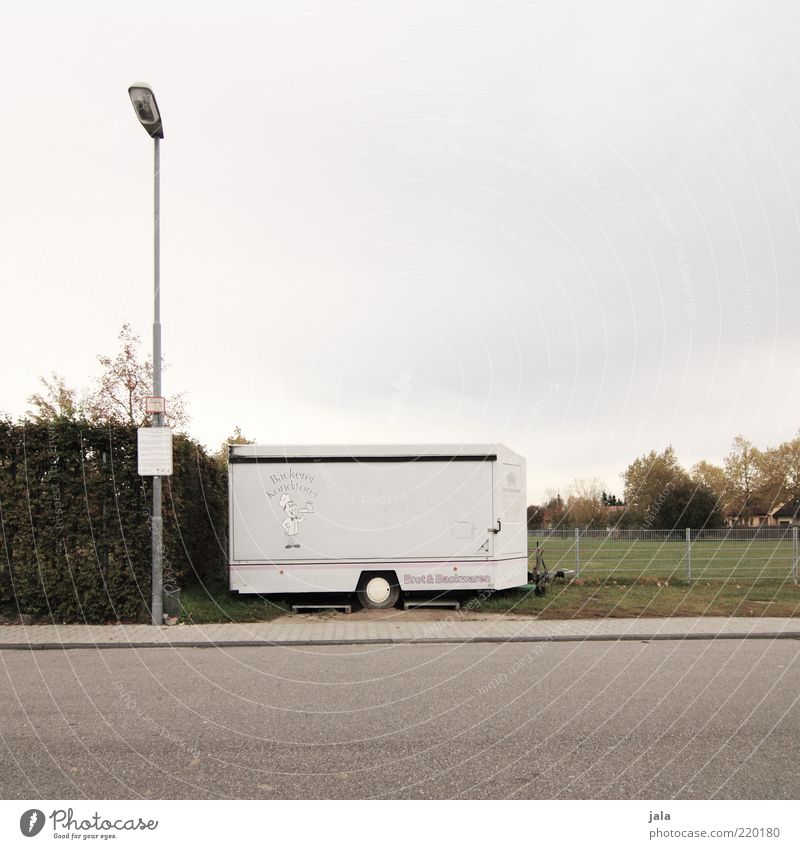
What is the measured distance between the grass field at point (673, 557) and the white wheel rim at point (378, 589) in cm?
593

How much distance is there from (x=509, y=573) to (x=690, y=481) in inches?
559

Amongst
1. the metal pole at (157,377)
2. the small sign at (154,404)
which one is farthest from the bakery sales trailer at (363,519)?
the small sign at (154,404)

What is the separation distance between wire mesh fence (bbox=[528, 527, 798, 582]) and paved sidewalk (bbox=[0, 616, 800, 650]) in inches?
221

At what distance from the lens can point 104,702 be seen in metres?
6.94

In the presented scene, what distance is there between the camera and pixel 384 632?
11.2 meters

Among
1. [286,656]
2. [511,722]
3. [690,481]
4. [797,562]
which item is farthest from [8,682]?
[690,481]

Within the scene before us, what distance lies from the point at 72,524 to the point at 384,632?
539cm

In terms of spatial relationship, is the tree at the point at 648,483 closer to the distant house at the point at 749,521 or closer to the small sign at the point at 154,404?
the distant house at the point at 749,521

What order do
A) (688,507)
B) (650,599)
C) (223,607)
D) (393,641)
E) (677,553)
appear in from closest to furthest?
1. (393,641)
2. (223,607)
3. (650,599)
4. (677,553)
5. (688,507)

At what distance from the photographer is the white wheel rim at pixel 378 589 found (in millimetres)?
13414

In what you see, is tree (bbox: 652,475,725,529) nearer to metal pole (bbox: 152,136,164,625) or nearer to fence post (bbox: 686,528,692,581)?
fence post (bbox: 686,528,692,581)

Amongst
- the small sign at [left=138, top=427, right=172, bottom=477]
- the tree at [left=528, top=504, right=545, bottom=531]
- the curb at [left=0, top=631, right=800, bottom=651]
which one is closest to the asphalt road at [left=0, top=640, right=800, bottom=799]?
the curb at [left=0, top=631, right=800, bottom=651]
